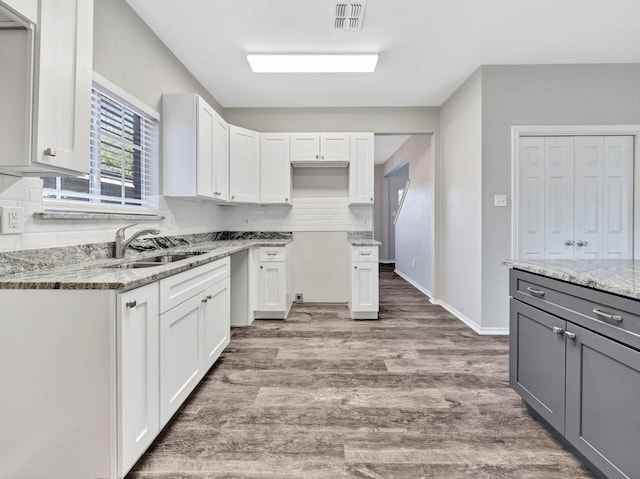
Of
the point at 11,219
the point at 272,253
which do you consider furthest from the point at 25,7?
the point at 272,253

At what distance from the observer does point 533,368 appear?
1.68 metres

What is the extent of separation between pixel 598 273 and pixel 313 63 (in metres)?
2.78

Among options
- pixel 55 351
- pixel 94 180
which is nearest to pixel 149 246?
pixel 94 180

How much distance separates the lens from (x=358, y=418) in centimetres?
180

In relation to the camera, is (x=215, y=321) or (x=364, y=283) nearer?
(x=215, y=321)

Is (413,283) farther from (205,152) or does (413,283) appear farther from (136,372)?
(136,372)

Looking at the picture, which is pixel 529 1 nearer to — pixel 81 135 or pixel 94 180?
pixel 81 135

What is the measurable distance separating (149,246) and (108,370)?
1.47 metres

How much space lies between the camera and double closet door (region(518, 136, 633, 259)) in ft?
10.4

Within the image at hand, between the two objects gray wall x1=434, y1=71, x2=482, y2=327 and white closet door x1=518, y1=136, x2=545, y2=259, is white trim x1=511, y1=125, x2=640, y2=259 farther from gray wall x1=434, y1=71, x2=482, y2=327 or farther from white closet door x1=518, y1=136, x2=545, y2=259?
gray wall x1=434, y1=71, x2=482, y2=327

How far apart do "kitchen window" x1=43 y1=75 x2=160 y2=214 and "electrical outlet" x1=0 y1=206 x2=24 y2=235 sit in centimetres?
18

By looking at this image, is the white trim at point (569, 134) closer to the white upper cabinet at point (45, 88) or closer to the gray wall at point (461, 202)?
the gray wall at point (461, 202)

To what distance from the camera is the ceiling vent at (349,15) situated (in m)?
2.26

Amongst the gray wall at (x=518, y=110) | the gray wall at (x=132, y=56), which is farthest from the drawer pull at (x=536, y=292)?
the gray wall at (x=132, y=56)
